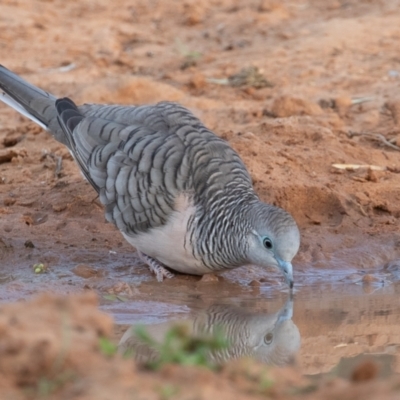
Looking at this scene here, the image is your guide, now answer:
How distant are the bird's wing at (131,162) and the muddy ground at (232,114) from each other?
1.73 feet

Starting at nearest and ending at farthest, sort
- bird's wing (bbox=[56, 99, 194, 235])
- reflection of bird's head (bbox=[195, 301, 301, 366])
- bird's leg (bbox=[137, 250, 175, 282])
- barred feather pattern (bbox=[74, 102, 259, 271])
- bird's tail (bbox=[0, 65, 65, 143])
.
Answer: reflection of bird's head (bbox=[195, 301, 301, 366]), barred feather pattern (bbox=[74, 102, 259, 271]), bird's wing (bbox=[56, 99, 194, 235]), bird's leg (bbox=[137, 250, 175, 282]), bird's tail (bbox=[0, 65, 65, 143])

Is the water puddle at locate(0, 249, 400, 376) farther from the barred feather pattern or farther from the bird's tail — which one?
the bird's tail

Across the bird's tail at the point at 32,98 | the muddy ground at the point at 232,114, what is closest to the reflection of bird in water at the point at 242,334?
the muddy ground at the point at 232,114

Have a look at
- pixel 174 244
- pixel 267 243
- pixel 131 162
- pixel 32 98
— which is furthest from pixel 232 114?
pixel 267 243

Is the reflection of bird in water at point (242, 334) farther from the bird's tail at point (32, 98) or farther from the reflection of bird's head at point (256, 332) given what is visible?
the bird's tail at point (32, 98)

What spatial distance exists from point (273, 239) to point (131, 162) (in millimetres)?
1304

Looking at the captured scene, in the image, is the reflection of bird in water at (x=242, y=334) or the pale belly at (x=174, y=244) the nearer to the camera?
the reflection of bird in water at (x=242, y=334)

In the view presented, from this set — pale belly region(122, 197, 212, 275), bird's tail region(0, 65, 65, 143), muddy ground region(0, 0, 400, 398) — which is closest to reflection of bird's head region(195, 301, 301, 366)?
pale belly region(122, 197, 212, 275)

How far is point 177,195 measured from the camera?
6551mm

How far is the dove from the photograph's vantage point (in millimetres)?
6293

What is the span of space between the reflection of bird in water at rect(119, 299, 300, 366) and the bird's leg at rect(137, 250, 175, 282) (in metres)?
0.65

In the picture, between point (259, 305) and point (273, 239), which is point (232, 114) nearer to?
point (259, 305)

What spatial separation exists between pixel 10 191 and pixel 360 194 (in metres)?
2.99

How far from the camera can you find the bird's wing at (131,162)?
6633mm
